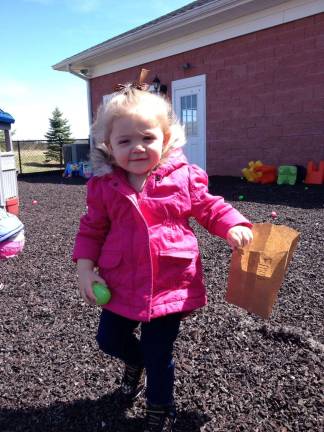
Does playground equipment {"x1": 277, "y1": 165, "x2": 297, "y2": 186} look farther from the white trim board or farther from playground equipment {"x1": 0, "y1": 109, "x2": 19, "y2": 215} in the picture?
playground equipment {"x1": 0, "y1": 109, "x2": 19, "y2": 215}

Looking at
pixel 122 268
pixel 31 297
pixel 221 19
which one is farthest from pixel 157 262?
pixel 221 19

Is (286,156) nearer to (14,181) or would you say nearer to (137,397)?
(14,181)

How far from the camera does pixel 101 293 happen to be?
1.66 m

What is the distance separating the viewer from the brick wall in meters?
8.73

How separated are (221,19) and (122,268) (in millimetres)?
9910

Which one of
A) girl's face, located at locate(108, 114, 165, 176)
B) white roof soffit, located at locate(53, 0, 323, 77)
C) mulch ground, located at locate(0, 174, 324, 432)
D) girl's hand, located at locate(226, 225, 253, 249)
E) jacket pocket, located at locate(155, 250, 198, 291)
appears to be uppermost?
white roof soffit, located at locate(53, 0, 323, 77)

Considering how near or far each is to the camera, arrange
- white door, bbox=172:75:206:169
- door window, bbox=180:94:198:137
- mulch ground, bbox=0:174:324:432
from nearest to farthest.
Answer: mulch ground, bbox=0:174:324:432 → white door, bbox=172:75:206:169 → door window, bbox=180:94:198:137

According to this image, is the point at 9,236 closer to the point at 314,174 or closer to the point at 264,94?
the point at 314,174

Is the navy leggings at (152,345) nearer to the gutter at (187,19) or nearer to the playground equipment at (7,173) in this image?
the playground equipment at (7,173)

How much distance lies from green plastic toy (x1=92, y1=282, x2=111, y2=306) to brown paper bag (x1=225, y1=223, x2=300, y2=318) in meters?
0.57

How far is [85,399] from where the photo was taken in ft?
6.71

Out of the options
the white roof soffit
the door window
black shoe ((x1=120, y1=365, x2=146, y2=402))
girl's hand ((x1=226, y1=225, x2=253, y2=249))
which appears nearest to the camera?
girl's hand ((x1=226, y1=225, x2=253, y2=249))

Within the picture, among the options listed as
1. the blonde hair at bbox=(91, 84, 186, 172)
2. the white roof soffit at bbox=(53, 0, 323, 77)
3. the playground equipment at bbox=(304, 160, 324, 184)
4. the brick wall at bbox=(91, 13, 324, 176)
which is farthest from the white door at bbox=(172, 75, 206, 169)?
the blonde hair at bbox=(91, 84, 186, 172)

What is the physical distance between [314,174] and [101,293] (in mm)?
7744
